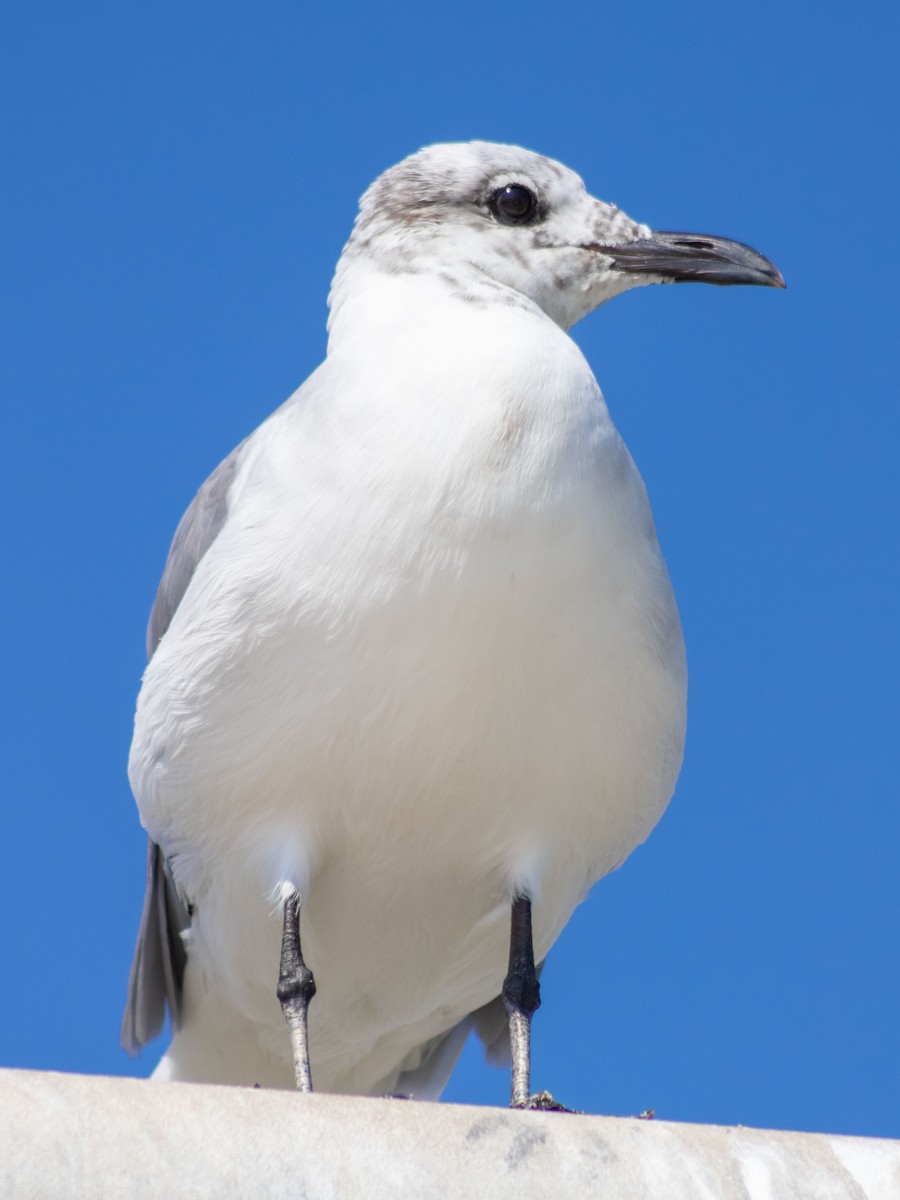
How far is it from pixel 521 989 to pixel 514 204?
172 cm

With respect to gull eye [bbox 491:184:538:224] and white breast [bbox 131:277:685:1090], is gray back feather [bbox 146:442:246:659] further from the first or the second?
gull eye [bbox 491:184:538:224]

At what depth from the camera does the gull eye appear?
415 cm

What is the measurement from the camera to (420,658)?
3.48 m

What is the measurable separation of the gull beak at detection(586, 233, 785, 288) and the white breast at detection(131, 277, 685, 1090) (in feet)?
1.57

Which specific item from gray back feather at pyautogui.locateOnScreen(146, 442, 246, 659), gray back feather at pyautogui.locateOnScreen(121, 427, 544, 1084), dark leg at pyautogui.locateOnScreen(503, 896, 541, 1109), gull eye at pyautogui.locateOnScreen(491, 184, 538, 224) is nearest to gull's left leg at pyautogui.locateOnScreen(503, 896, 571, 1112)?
dark leg at pyautogui.locateOnScreen(503, 896, 541, 1109)

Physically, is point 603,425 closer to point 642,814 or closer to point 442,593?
point 442,593

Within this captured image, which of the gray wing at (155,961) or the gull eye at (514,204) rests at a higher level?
the gull eye at (514,204)

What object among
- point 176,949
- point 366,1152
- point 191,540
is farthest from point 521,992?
point 366,1152

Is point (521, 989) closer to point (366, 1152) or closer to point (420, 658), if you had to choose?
point (420, 658)

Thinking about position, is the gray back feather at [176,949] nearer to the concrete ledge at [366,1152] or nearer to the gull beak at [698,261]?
the gull beak at [698,261]

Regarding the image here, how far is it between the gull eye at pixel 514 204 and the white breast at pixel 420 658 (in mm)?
312

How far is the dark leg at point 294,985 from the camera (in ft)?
11.8

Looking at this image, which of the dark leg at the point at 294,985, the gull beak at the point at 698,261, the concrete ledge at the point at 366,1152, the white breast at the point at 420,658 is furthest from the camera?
the gull beak at the point at 698,261

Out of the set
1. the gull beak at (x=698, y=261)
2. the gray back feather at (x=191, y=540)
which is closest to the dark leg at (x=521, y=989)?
the gray back feather at (x=191, y=540)
